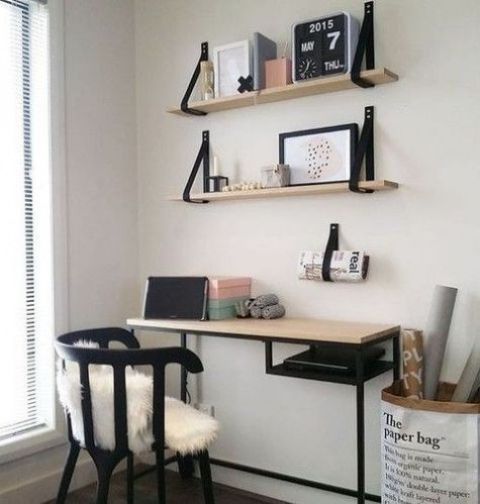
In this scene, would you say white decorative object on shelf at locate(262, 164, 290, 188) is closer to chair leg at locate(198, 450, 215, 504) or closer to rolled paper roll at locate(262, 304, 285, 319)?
rolled paper roll at locate(262, 304, 285, 319)

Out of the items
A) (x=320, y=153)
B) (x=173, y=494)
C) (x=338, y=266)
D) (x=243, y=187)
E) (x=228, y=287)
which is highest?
(x=320, y=153)

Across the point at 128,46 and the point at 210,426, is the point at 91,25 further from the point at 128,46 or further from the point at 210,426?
the point at 210,426

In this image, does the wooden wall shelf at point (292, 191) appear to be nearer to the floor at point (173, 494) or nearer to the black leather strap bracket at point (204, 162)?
the black leather strap bracket at point (204, 162)

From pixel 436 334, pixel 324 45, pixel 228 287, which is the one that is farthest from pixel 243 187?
pixel 436 334

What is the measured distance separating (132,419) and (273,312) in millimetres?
831

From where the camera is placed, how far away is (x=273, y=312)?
2.54 meters

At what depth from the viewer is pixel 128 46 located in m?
3.12

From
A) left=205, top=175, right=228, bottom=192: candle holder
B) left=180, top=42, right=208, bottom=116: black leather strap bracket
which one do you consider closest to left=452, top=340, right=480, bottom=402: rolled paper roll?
left=205, top=175, right=228, bottom=192: candle holder

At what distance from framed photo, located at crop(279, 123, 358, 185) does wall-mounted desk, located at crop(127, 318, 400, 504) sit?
0.62 m

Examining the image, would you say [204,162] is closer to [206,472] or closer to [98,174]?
[98,174]

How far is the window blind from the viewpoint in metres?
2.56

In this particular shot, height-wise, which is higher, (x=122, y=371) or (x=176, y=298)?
(x=176, y=298)

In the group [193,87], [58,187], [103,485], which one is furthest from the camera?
[193,87]

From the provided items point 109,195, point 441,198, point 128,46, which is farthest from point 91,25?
point 441,198
